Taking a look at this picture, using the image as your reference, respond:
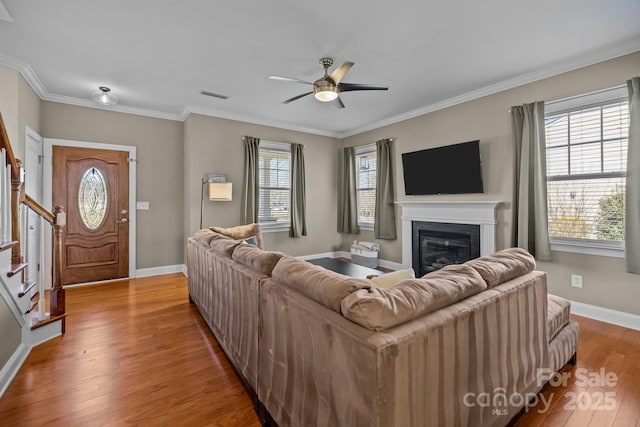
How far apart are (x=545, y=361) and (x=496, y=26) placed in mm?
2626

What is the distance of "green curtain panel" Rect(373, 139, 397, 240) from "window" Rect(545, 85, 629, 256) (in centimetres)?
226

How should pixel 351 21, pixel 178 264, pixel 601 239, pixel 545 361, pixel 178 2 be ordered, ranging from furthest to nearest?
pixel 178 264 → pixel 601 239 → pixel 351 21 → pixel 178 2 → pixel 545 361

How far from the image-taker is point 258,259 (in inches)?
70.7

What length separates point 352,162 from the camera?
593 cm

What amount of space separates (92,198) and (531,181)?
19.5ft

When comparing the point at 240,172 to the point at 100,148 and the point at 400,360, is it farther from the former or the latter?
the point at 400,360

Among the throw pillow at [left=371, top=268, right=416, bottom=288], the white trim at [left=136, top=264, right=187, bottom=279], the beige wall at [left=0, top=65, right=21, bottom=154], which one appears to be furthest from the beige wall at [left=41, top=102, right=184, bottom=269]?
the throw pillow at [left=371, top=268, right=416, bottom=288]

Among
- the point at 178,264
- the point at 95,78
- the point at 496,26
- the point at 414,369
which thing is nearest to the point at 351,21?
the point at 496,26

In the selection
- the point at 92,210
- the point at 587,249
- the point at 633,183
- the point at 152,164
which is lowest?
the point at 587,249

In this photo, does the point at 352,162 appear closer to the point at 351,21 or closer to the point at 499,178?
the point at 499,178

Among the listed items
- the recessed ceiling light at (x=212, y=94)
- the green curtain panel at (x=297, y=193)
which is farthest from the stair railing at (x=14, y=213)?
the green curtain panel at (x=297, y=193)

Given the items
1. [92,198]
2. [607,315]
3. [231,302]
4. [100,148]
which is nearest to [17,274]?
[231,302]

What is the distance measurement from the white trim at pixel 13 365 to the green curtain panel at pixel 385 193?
461 centimetres

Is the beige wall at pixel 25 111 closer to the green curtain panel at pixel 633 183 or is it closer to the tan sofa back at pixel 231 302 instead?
the tan sofa back at pixel 231 302
